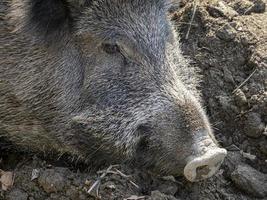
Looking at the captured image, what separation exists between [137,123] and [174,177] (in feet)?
1.61

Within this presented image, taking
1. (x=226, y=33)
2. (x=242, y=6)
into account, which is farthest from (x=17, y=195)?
(x=242, y=6)

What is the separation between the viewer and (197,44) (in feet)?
18.9

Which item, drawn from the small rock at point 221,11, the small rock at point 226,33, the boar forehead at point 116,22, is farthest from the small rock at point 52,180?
the small rock at point 221,11

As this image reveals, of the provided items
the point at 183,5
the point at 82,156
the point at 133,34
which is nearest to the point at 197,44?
the point at 183,5

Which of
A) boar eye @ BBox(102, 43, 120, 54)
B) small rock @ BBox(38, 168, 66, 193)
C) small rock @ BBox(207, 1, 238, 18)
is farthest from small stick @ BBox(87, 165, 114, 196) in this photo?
small rock @ BBox(207, 1, 238, 18)

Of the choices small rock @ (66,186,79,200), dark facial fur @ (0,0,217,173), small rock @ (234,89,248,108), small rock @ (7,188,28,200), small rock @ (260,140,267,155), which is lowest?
small rock @ (7,188,28,200)

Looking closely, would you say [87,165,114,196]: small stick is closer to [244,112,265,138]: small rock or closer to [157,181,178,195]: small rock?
[157,181,178,195]: small rock

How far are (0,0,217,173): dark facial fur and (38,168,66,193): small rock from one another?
0.71 feet

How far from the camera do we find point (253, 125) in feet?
17.1

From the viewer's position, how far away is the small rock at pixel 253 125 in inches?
204

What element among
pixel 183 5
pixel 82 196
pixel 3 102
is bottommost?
pixel 82 196

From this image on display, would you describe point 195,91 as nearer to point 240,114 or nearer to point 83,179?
point 240,114

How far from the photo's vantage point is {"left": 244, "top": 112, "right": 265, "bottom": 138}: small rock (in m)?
5.19

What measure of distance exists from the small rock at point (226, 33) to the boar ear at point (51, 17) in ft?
4.95
